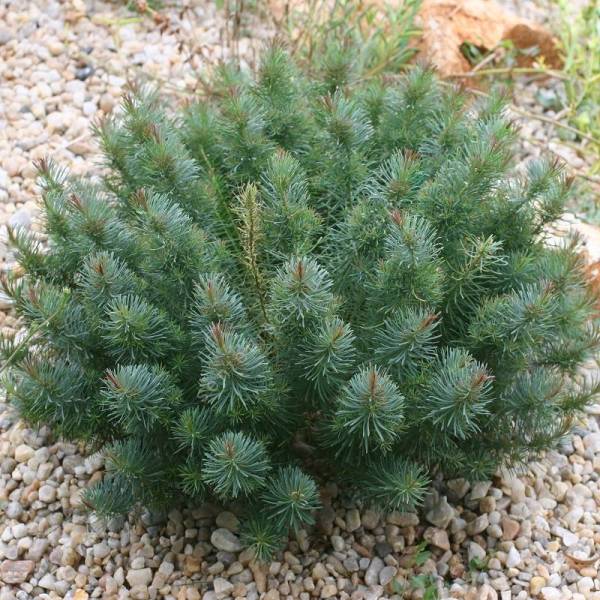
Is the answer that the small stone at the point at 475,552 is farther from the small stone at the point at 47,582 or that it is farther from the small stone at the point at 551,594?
the small stone at the point at 47,582

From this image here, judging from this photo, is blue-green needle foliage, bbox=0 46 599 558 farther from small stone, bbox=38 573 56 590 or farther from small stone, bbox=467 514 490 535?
small stone, bbox=38 573 56 590

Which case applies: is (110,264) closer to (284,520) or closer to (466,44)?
(284,520)

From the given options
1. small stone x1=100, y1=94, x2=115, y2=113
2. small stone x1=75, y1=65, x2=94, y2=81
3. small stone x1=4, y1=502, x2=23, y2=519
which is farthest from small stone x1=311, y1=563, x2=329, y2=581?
small stone x1=75, y1=65, x2=94, y2=81

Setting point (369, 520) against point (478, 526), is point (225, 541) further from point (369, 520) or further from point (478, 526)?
point (478, 526)

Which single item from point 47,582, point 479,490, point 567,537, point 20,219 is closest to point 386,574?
point 479,490

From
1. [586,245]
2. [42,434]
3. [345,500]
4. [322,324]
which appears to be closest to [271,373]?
[322,324]

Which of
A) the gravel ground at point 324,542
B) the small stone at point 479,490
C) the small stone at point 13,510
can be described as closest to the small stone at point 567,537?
the gravel ground at point 324,542
